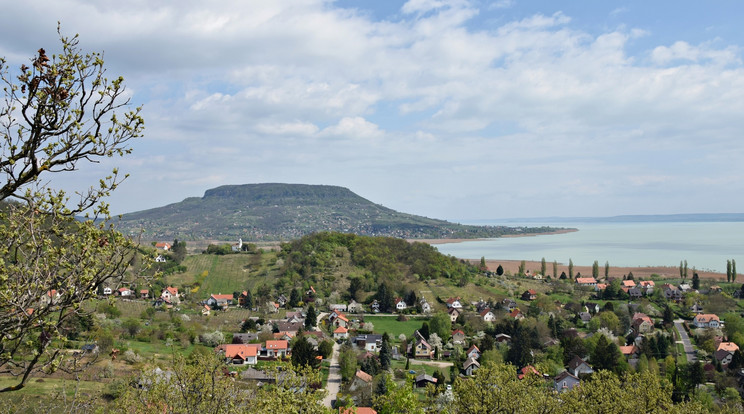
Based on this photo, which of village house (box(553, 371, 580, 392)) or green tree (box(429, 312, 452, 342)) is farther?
green tree (box(429, 312, 452, 342))

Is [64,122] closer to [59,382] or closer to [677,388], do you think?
[59,382]

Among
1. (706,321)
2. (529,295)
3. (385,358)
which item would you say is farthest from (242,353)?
(706,321)

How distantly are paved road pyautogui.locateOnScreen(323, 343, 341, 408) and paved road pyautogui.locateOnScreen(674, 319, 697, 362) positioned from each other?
26973mm

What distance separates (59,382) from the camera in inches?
1162

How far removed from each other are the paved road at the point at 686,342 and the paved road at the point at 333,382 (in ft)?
88.5

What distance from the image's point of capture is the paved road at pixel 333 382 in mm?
30638

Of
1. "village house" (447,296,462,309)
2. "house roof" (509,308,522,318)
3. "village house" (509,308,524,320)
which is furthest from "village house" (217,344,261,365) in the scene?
"house roof" (509,308,522,318)

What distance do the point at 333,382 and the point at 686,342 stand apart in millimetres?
32281

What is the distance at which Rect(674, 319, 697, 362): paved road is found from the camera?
4138 centimetres

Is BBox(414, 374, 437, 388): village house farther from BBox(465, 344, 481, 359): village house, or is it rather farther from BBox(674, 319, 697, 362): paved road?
BBox(674, 319, 697, 362): paved road

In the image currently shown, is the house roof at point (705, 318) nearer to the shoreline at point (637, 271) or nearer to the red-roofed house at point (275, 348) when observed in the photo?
the shoreline at point (637, 271)

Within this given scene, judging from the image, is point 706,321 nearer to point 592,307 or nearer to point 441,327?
point 592,307

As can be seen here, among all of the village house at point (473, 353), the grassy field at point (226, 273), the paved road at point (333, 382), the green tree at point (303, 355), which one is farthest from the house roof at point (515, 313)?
the grassy field at point (226, 273)

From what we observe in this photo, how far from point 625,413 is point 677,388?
19637 millimetres
